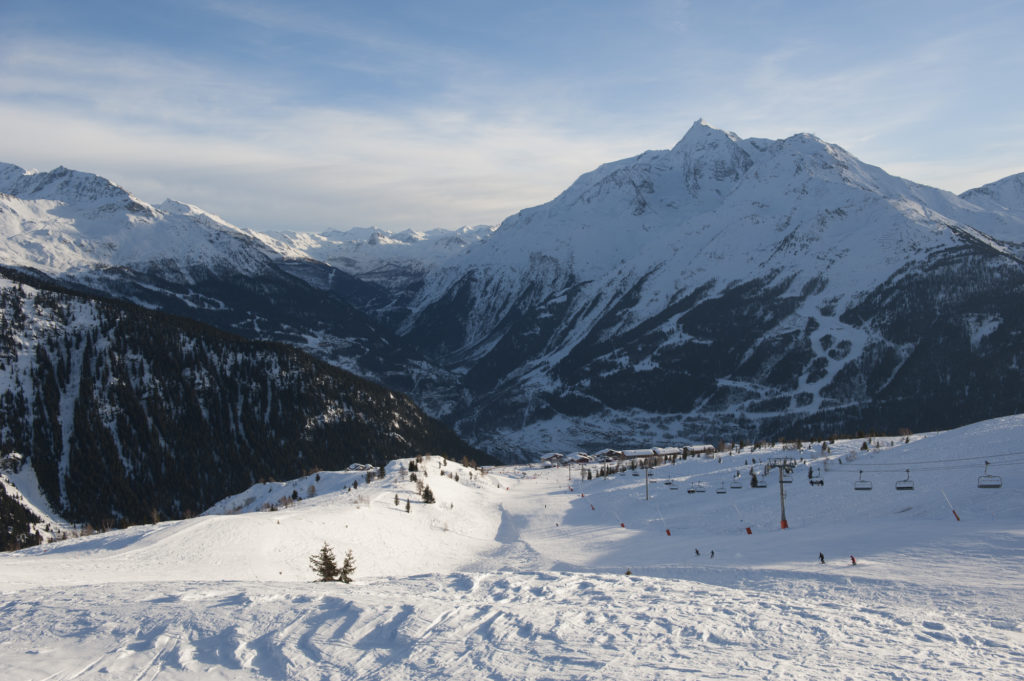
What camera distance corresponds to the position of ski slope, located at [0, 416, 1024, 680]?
17.4 m

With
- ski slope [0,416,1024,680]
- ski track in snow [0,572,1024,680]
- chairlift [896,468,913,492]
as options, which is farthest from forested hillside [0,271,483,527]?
chairlift [896,468,913,492]

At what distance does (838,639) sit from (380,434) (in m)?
139

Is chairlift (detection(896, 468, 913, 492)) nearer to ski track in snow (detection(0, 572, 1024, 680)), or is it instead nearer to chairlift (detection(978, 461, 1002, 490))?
chairlift (detection(978, 461, 1002, 490))

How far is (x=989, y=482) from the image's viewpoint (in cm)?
4306

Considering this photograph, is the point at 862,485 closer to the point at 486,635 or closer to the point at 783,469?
the point at 783,469

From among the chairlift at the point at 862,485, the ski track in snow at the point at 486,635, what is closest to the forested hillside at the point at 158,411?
the chairlift at the point at 862,485

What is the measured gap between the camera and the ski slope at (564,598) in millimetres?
17406

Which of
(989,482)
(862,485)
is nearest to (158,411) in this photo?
(862,485)

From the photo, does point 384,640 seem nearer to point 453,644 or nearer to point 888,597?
point 453,644

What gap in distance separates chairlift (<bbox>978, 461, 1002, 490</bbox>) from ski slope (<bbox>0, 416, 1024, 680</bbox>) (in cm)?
56

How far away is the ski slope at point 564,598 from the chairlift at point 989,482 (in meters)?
0.56

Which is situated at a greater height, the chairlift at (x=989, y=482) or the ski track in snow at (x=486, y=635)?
the ski track in snow at (x=486, y=635)

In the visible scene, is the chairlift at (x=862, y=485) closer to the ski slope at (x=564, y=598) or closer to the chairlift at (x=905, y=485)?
the ski slope at (x=564, y=598)

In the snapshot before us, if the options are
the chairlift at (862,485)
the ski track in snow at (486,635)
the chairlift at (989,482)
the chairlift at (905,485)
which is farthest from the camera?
the chairlift at (862,485)
